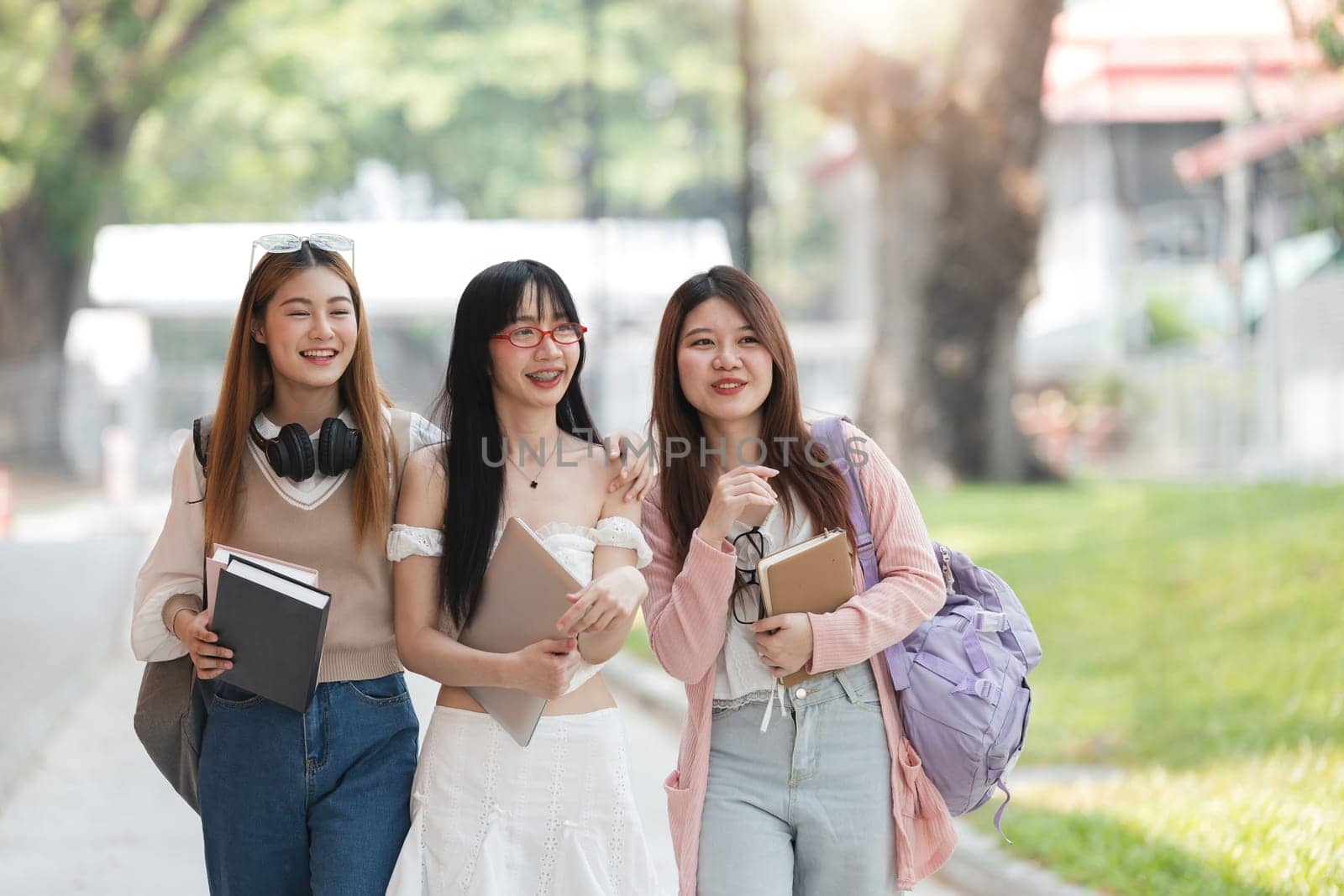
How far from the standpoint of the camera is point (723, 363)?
10.6 feet

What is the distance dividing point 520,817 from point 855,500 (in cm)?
97

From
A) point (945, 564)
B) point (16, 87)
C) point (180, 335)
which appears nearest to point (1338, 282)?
point (945, 564)

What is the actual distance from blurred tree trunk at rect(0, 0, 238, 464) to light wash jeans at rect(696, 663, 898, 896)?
22.8 meters

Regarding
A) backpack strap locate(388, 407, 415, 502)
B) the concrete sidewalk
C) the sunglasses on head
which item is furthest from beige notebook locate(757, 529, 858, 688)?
the concrete sidewalk

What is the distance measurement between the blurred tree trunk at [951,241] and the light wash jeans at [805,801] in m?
15.2

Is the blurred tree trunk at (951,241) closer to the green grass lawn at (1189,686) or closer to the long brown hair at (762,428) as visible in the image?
the green grass lawn at (1189,686)

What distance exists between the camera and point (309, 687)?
2941 millimetres

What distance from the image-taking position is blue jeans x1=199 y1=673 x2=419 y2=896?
120 inches

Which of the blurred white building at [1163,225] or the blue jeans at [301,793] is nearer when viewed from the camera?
the blue jeans at [301,793]

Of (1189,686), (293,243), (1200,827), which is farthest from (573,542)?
(1189,686)

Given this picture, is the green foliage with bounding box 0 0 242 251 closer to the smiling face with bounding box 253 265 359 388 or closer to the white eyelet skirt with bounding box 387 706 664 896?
the smiling face with bounding box 253 265 359 388

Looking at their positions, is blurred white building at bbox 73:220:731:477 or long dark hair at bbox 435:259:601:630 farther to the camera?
blurred white building at bbox 73:220:731:477

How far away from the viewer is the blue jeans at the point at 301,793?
3.04 metres

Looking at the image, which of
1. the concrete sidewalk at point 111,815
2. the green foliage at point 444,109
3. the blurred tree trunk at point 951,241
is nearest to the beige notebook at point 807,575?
the concrete sidewalk at point 111,815
